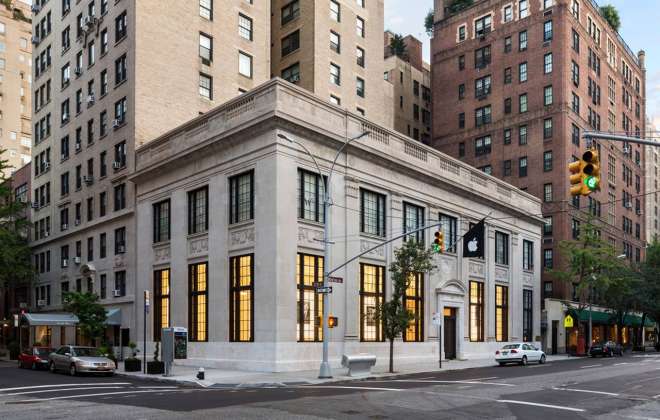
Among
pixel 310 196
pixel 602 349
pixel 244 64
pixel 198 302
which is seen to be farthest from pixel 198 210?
pixel 602 349

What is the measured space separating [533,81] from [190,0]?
39.9m

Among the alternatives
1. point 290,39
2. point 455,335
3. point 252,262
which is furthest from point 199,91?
point 455,335

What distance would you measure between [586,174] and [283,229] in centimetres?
2009

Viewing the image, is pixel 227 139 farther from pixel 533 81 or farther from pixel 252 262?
pixel 533 81

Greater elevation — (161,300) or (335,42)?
(335,42)

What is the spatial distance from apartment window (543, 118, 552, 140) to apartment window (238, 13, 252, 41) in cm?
3444

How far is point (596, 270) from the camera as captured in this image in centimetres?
6028

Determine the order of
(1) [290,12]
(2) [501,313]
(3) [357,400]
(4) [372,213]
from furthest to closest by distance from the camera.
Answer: (1) [290,12], (2) [501,313], (4) [372,213], (3) [357,400]

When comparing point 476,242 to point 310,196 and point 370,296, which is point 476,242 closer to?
point 370,296

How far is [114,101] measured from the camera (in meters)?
47.2

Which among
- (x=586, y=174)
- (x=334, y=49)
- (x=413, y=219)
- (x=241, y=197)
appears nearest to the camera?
(x=586, y=174)

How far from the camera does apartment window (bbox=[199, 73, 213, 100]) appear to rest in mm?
47969

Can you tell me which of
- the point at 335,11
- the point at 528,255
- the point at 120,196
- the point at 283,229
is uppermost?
the point at 335,11

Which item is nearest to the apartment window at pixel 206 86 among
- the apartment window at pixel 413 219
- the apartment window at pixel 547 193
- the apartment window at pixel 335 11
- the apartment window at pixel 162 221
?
the apartment window at pixel 162 221
